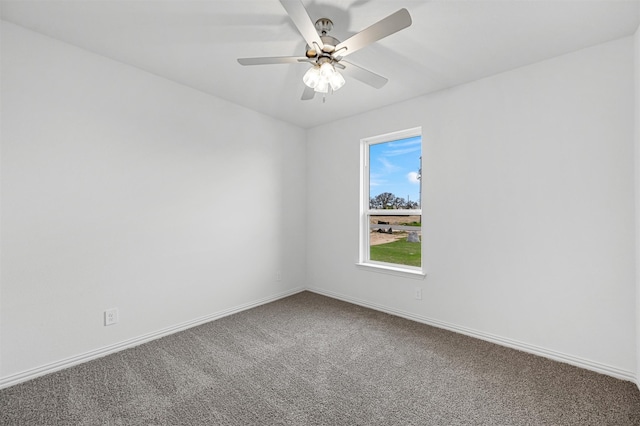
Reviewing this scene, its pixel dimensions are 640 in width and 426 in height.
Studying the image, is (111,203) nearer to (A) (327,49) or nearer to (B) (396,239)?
(A) (327,49)

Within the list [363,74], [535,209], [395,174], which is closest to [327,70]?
[363,74]

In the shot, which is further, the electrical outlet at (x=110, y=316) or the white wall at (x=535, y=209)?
the electrical outlet at (x=110, y=316)

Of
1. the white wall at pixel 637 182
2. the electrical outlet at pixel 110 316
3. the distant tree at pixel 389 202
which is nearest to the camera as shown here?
the white wall at pixel 637 182

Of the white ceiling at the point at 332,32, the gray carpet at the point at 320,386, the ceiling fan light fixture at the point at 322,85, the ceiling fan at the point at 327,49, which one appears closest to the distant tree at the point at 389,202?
the white ceiling at the point at 332,32

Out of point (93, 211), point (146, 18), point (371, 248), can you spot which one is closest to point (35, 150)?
point (93, 211)

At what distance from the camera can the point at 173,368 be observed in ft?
6.96

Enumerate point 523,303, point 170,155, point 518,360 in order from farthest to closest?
point 170,155 < point 523,303 < point 518,360

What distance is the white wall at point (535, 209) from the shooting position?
204 cm

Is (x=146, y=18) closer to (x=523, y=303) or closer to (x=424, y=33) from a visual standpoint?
(x=424, y=33)

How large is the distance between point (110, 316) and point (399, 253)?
2.89m

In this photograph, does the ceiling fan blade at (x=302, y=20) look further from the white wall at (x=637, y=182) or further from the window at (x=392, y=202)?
the white wall at (x=637, y=182)

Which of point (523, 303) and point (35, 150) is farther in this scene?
point (523, 303)

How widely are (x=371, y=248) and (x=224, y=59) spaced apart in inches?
102

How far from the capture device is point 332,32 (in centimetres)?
195
